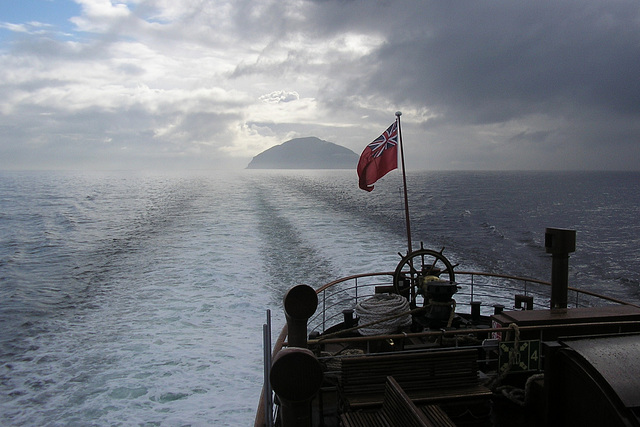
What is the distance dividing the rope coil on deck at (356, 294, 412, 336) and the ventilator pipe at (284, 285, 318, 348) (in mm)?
2465

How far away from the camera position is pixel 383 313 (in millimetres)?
6102

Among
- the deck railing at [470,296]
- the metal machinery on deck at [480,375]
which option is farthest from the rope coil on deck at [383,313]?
the deck railing at [470,296]

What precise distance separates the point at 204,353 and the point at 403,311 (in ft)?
16.1

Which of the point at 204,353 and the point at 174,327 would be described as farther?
the point at 174,327

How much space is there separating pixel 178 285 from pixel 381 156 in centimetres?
856

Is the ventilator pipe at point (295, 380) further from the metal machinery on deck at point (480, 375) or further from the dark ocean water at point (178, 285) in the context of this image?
the dark ocean water at point (178, 285)

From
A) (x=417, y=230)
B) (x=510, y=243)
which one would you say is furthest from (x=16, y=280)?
(x=510, y=243)

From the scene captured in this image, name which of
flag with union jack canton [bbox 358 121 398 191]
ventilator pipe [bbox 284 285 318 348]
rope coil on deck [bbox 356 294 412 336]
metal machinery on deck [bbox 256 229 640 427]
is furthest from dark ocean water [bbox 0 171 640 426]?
flag with union jack canton [bbox 358 121 398 191]

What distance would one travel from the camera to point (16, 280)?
658 inches

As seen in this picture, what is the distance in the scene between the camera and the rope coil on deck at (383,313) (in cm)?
612

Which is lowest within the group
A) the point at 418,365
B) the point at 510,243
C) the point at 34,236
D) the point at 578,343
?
the point at 510,243

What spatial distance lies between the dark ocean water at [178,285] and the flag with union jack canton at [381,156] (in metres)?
4.33

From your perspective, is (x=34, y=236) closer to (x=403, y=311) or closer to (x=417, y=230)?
(x=417, y=230)

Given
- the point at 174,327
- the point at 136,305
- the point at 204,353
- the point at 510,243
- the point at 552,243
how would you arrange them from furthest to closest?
the point at 510,243, the point at 136,305, the point at 174,327, the point at 204,353, the point at 552,243
